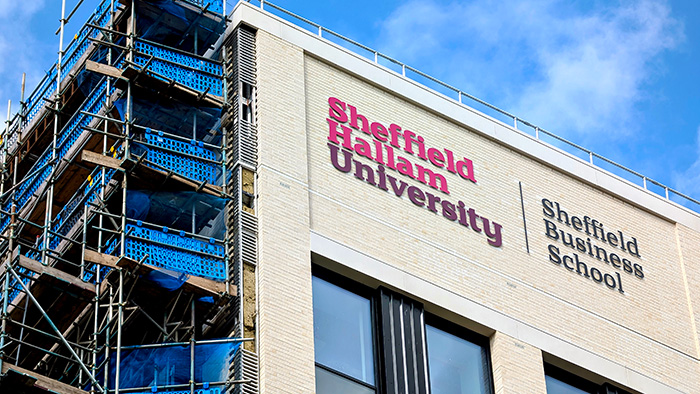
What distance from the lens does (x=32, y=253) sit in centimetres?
3819

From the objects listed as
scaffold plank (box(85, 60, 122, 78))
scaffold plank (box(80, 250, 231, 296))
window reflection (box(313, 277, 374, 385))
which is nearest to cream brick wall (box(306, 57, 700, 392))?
window reflection (box(313, 277, 374, 385))

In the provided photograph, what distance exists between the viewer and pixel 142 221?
34.0 m

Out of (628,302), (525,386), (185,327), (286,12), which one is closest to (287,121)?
(286,12)

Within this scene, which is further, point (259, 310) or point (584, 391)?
point (584, 391)

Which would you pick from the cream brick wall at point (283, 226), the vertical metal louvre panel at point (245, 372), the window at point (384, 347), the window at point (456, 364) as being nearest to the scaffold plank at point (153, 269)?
the cream brick wall at point (283, 226)

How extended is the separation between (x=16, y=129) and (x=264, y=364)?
15809mm

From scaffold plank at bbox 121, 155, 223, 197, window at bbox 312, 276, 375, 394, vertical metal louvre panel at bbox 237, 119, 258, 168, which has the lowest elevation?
window at bbox 312, 276, 375, 394

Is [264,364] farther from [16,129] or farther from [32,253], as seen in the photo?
[16,129]

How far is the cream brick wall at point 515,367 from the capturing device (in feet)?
120

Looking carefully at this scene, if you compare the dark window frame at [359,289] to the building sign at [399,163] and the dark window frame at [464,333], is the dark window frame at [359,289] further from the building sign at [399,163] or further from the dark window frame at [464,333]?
the building sign at [399,163]

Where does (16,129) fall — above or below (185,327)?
above

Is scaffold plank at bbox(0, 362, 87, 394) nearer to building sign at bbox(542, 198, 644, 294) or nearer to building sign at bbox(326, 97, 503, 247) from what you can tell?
building sign at bbox(326, 97, 503, 247)

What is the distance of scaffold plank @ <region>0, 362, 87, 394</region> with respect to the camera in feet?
98.4

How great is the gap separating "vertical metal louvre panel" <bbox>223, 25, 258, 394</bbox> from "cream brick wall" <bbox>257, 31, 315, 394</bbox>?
217 millimetres
